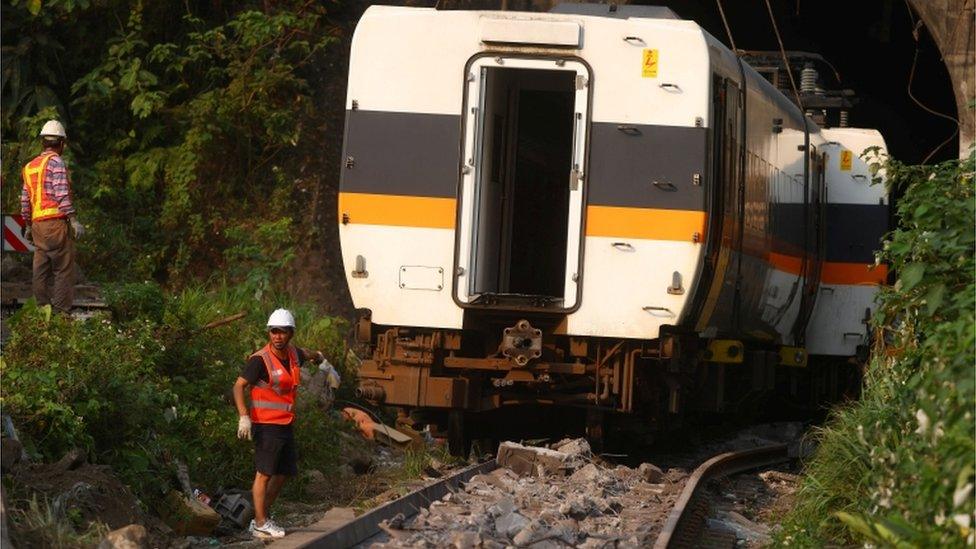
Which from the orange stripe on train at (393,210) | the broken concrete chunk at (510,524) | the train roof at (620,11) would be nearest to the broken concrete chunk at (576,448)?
the orange stripe on train at (393,210)

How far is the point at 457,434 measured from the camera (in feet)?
41.7

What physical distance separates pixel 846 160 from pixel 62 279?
31.2ft

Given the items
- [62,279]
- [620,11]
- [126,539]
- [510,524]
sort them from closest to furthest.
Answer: [126,539]
[510,524]
[620,11]
[62,279]

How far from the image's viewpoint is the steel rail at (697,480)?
9645 mm

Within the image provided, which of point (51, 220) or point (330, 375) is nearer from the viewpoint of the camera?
point (51, 220)

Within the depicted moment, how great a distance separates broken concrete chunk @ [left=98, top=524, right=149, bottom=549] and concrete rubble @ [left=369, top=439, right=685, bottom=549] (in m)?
1.17

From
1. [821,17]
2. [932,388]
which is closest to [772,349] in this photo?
[932,388]

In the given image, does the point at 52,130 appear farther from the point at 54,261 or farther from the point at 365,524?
the point at 365,524

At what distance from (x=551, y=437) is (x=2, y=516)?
674 centimetres

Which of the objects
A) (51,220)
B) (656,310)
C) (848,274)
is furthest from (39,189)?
(848,274)

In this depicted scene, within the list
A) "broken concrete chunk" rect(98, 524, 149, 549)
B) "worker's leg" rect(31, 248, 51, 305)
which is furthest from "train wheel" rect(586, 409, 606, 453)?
"broken concrete chunk" rect(98, 524, 149, 549)

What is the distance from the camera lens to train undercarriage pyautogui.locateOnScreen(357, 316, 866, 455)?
12.0 meters

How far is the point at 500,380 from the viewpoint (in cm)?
1233

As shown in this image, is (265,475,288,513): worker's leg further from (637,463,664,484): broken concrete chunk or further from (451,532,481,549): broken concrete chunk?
(637,463,664,484): broken concrete chunk
